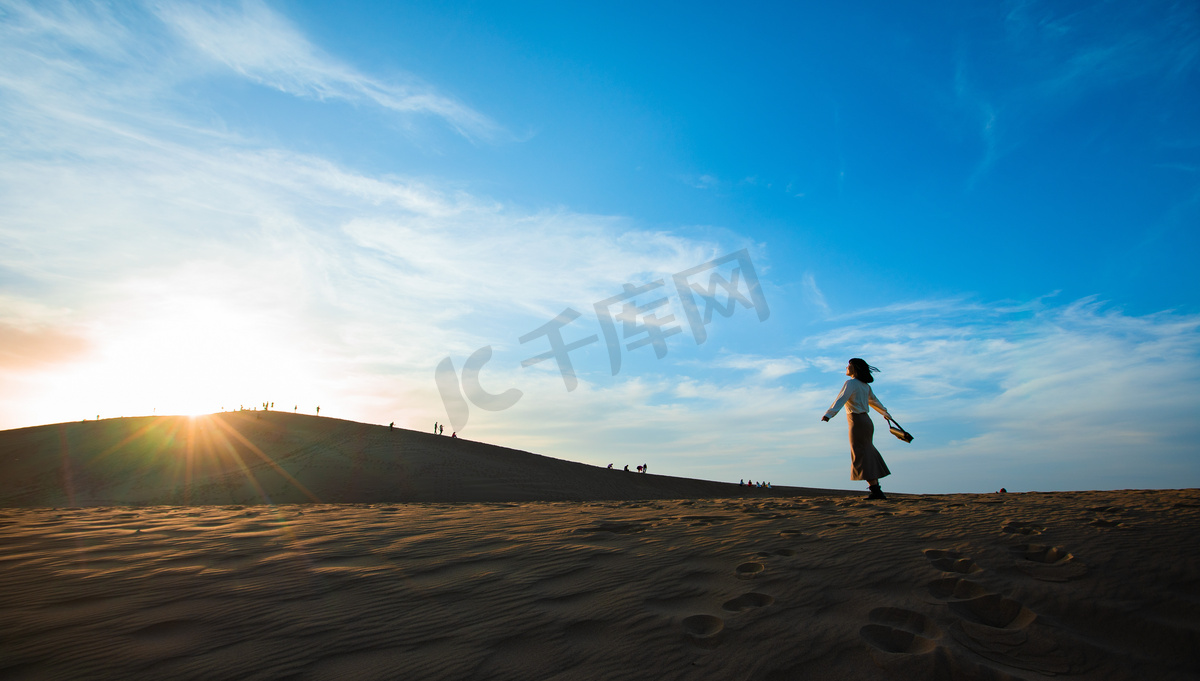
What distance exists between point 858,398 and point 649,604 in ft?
21.1

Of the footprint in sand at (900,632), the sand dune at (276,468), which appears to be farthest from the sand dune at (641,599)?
the sand dune at (276,468)

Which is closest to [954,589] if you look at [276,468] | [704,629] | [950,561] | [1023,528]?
[950,561]

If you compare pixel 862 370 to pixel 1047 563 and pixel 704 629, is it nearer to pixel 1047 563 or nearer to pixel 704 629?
pixel 1047 563

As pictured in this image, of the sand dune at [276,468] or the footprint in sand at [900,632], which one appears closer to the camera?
the footprint in sand at [900,632]

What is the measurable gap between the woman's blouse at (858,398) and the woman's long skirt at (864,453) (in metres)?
0.13

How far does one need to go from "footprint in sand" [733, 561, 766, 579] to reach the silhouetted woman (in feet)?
15.9

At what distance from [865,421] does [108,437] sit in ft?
133

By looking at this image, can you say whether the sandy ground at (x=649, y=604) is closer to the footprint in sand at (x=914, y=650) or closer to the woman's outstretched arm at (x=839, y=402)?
the footprint in sand at (x=914, y=650)

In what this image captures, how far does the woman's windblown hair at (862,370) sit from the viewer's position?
8.50m

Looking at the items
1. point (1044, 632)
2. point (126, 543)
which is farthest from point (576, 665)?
point (126, 543)

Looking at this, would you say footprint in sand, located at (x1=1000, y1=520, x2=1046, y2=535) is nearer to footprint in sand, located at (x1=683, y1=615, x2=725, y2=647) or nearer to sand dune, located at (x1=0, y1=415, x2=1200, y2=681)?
sand dune, located at (x1=0, y1=415, x2=1200, y2=681)

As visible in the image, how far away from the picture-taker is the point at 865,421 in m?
8.27

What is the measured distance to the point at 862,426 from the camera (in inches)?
325

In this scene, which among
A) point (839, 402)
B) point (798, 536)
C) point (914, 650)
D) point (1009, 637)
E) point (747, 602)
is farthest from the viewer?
point (839, 402)
